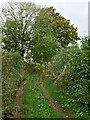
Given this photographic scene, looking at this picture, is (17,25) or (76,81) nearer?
(76,81)

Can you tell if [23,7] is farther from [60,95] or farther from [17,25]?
[60,95]

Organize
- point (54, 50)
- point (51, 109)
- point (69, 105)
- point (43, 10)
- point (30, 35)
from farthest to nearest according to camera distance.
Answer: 1. point (43, 10)
2. point (30, 35)
3. point (54, 50)
4. point (69, 105)
5. point (51, 109)

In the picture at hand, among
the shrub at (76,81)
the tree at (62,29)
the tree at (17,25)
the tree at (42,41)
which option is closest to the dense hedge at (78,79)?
the shrub at (76,81)

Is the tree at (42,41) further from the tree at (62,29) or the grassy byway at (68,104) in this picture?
the grassy byway at (68,104)

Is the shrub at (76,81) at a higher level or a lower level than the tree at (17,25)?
lower

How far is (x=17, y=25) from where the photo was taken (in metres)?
12.2

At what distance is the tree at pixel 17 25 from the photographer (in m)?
12.1

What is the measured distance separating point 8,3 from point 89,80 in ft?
38.6

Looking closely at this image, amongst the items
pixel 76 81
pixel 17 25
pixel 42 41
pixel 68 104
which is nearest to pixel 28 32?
pixel 17 25

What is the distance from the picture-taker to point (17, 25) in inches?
480

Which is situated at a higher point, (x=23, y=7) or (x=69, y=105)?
(x=23, y=7)

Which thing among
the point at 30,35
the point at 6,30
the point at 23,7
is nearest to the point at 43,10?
the point at 23,7

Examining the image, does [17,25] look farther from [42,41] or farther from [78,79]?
[78,79]

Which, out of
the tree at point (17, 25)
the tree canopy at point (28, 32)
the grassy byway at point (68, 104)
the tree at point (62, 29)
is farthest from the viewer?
the tree at point (62, 29)
